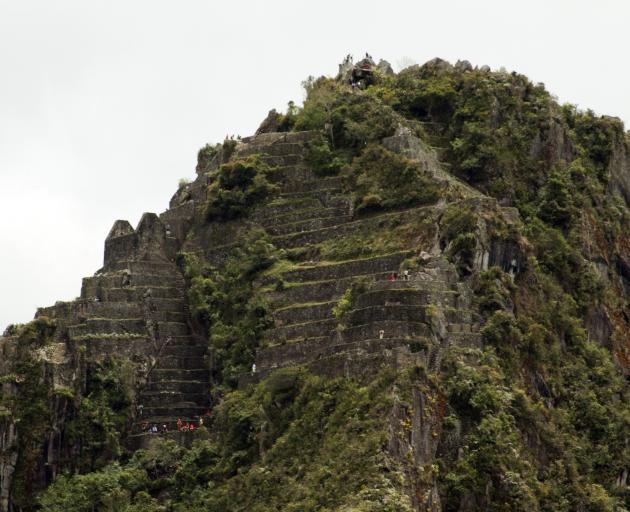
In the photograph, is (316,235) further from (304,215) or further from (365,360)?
(365,360)

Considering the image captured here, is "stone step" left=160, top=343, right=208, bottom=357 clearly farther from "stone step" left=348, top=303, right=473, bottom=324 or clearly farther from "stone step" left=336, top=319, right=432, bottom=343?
"stone step" left=336, top=319, right=432, bottom=343

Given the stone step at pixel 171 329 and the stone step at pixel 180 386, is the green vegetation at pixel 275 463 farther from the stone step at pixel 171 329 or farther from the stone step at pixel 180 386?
the stone step at pixel 171 329

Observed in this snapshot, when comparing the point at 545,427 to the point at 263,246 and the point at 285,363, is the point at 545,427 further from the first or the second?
the point at 263,246

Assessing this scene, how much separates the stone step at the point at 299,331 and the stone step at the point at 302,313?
37cm

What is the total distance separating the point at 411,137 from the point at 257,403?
49.3ft

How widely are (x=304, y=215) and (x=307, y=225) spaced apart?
0.75 metres

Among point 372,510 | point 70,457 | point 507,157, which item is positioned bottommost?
point 372,510

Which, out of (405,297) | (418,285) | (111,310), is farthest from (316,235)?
(405,297)

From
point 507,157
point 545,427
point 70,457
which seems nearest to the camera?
point 545,427

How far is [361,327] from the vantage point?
83688 mm

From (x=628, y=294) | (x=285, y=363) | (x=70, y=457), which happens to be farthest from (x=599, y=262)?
(x=70, y=457)

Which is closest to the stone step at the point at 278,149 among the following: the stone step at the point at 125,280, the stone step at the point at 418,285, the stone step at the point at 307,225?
the stone step at the point at 307,225

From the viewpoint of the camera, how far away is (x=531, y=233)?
309 feet

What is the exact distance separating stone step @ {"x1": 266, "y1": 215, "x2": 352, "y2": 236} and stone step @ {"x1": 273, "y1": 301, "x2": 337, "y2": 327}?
220 inches
